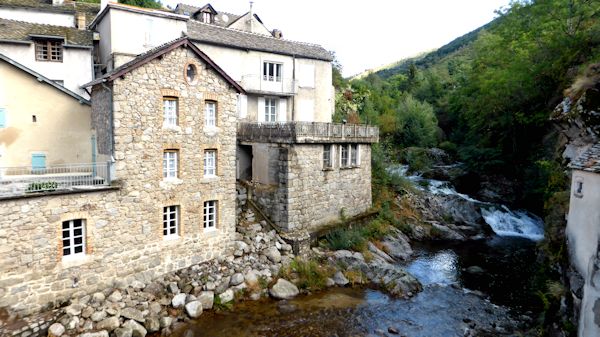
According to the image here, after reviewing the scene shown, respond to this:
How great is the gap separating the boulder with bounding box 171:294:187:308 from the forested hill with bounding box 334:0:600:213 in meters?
14.6

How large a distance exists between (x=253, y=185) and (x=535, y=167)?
745 inches

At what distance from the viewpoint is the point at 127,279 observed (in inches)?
534

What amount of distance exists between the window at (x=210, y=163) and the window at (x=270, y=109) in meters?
10.4

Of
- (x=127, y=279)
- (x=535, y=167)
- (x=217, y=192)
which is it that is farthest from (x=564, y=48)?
(x=127, y=279)

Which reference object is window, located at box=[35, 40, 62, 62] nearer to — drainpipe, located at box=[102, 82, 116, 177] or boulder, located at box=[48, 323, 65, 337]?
drainpipe, located at box=[102, 82, 116, 177]

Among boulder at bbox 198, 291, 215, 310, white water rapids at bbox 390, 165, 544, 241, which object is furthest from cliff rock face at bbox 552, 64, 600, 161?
boulder at bbox 198, 291, 215, 310

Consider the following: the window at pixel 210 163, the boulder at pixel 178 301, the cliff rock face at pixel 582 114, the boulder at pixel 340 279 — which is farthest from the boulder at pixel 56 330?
the cliff rock face at pixel 582 114

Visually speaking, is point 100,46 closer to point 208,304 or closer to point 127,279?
point 127,279

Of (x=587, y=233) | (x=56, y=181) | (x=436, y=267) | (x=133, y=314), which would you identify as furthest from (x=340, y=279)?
(x=56, y=181)

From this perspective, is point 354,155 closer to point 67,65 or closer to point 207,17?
point 207,17

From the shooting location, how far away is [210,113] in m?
16.0

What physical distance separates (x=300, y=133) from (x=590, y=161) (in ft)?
38.6

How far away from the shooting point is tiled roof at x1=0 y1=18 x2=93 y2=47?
19172 mm

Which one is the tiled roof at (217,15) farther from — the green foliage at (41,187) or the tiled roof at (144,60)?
the green foliage at (41,187)
